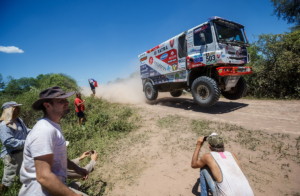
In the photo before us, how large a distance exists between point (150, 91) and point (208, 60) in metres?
4.19

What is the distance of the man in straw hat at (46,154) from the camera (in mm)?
1312

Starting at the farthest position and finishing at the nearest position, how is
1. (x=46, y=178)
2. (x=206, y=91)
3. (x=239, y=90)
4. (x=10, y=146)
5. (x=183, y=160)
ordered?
(x=239, y=90) → (x=206, y=91) → (x=183, y=160) → (x=10, y=146) → (x=46, y=178)

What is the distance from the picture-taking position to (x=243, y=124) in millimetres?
4957

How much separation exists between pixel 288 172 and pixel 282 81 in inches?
307

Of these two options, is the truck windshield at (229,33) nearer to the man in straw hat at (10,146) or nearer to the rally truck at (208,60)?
the rally truck at (208,60)

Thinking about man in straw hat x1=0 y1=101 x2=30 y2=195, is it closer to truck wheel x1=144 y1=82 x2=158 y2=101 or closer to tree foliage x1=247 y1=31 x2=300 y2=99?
truck wheel x1=144 y1=82 x2=158 y2=101

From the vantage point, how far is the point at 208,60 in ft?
19.4

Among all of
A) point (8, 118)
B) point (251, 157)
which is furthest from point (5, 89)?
point (251, 157)

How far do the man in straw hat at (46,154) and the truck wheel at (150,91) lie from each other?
24.4ft

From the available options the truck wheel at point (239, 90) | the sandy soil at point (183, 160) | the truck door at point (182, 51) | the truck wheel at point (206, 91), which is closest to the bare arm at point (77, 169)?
the sandy soil at point (183, 160)

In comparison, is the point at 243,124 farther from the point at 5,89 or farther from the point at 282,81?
the point at 5,89

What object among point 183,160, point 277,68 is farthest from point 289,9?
point 183,160

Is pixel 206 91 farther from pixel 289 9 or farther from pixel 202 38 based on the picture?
pixel 289 9

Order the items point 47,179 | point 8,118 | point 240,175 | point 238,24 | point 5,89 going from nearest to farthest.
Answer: point 47,179 → point 240,175 → point 8,118 → point 238,24 → point 5,89
